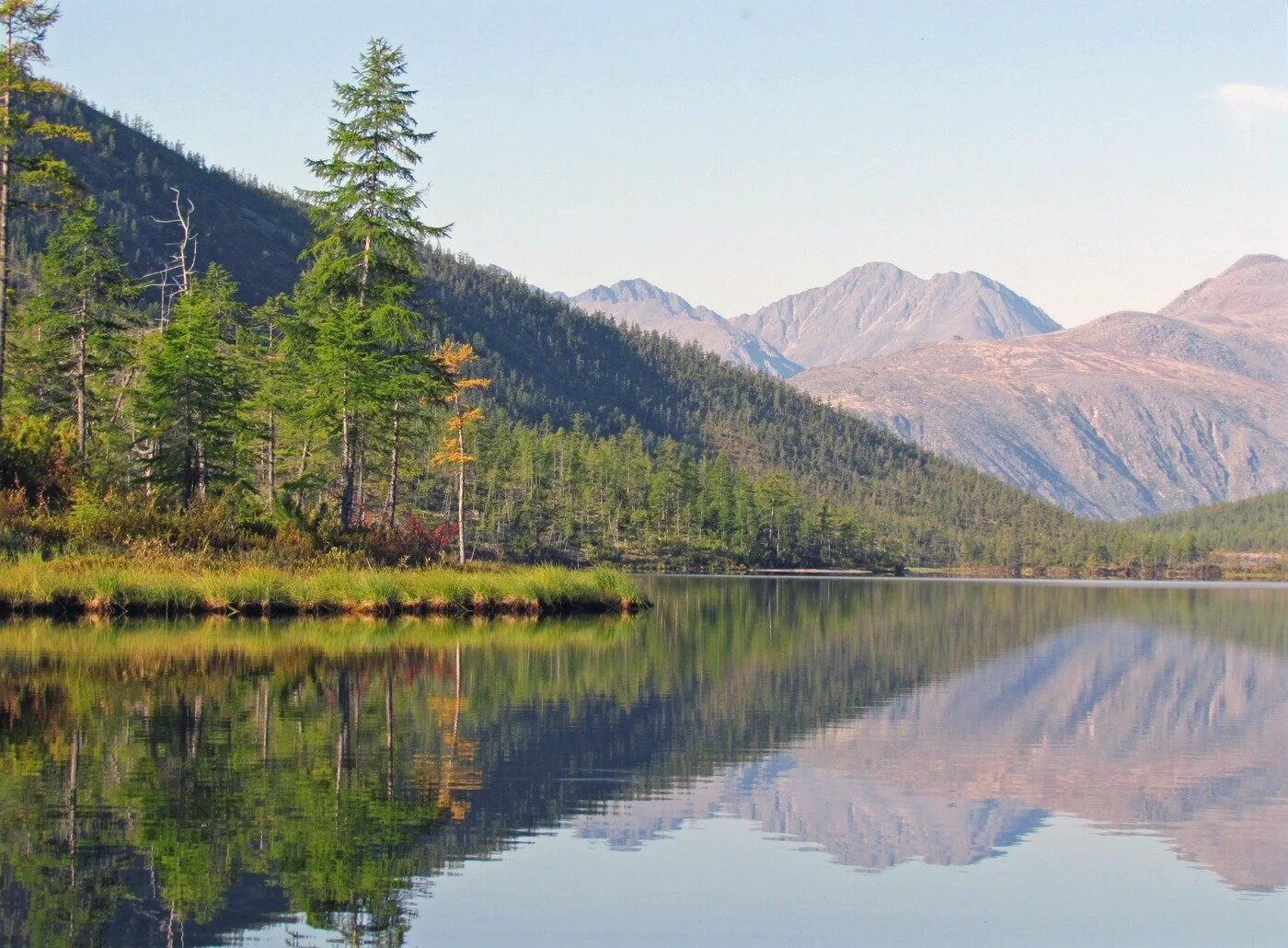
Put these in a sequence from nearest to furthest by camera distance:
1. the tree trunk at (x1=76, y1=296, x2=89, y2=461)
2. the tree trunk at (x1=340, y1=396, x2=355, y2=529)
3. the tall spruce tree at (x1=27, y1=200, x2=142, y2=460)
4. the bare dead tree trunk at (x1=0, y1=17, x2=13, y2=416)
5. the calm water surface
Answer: the calm water surface → the bare dead tree trunk at (x1=0, y1=17, x2=13, y2=416) → the tree trunk at (x1=340, y1=396, x2=355, y2=529) → the tree trunk at (x1=76, y1=296, x2=89, y2=461) → the tall spruce tree at (x1=27, y1=200, x2=142, y2=460)

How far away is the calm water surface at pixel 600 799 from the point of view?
44.3 feet

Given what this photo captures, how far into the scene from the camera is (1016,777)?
22.5 m

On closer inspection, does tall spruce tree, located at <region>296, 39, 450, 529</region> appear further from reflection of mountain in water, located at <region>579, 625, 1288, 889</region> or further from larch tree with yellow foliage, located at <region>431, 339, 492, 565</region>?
reflection of mountain in water, located at <region>579, 625, 1288, 889</region>

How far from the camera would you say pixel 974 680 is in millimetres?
37281

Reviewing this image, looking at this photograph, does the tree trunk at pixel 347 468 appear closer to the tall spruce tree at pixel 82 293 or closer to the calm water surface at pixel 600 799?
the tall spruce tree at pixel 82 293

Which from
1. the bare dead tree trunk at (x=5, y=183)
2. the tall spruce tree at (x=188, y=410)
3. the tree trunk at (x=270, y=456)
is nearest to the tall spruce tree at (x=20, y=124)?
the bare dead tree trunk at (x=5, y=183)

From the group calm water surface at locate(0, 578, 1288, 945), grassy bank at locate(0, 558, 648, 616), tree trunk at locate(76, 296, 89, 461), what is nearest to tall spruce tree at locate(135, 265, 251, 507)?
tree trunk at locate(76, 296, 89, 461)

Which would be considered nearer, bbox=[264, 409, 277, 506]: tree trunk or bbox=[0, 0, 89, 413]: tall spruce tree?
bbox=[0, 0, 89, 413]: tall spruce tree

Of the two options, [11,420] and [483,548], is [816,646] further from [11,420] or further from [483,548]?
[483,548]

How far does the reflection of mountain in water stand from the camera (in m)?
17.6

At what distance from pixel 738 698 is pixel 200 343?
110ft

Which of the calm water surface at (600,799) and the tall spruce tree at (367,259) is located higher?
the tall spruce tree at (367,259)

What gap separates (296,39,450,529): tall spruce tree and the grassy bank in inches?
282

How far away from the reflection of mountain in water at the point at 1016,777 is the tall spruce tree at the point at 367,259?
2828 cm
